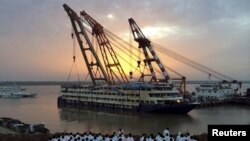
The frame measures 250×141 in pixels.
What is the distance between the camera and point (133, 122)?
143 ft

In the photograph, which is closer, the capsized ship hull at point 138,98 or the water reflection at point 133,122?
the water reflection at point 133,122

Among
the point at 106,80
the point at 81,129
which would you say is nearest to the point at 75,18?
the point at 106,80

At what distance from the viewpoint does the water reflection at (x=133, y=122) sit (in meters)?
38.4

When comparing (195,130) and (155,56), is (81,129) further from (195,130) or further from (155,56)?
(155,56)

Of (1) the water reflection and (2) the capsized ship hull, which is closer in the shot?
(1) the water reflection

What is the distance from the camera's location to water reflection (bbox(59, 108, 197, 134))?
126ft

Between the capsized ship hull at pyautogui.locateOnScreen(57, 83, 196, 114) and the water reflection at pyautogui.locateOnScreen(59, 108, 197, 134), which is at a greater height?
the capsized ship hull at pyautogui.locateOnScreen(57, 83, 196, 114)

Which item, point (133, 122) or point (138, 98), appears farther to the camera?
point (138, 98)

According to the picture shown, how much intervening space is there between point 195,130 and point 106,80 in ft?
83.4

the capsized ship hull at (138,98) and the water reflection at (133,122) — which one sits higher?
the capsized ship hull at (138,98)

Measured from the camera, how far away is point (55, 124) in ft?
138

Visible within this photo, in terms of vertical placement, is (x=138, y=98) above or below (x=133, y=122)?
above

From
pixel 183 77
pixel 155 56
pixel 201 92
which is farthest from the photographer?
pixel 201 92

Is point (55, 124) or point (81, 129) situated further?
point (55, 124)
